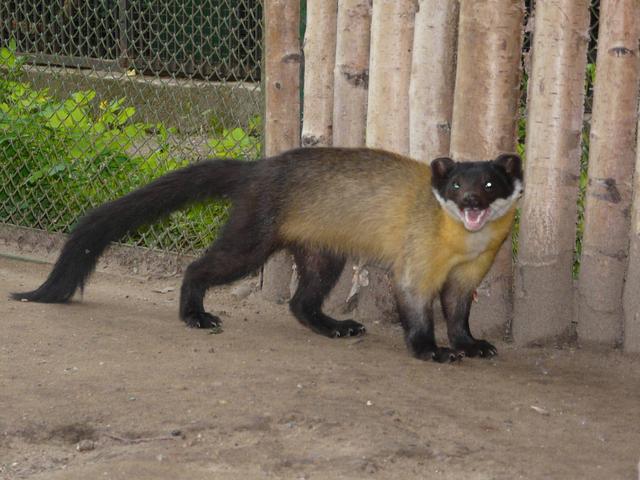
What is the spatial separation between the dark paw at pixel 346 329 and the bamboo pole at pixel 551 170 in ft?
2.61

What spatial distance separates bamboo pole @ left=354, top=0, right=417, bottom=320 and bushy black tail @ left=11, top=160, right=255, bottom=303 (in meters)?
0.89

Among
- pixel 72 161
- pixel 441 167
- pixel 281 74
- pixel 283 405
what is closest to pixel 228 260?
pixel 281 74

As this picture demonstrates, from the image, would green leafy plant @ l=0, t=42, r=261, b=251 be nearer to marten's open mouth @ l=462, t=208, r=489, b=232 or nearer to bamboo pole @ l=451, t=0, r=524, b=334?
bamboo pole @ l=451, t=0, r=524, b=334

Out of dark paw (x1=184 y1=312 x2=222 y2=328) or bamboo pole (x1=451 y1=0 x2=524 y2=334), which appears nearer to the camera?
bamboo pole (x1=451 y1=0 x2=524 y2=334)

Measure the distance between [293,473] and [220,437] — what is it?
0.43m

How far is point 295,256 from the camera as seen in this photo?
6.22 meters

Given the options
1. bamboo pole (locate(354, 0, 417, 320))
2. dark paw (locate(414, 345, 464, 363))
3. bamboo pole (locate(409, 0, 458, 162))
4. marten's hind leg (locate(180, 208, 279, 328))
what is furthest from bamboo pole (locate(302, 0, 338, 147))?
dark paw (locate(414, 345, 464, 363))

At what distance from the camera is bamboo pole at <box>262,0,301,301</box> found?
6285mm

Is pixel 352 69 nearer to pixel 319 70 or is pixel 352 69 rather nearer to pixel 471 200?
pixel 319 70

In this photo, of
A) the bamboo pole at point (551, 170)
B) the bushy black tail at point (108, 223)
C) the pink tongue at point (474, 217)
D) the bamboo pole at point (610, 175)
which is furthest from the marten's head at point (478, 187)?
the bushy black tail at point (108, 223)

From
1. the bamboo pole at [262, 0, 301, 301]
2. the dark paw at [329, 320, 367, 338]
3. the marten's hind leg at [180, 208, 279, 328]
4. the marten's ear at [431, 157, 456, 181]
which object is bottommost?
the dark paw at [329, 320, 367, 338]

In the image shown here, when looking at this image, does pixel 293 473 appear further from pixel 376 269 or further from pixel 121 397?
pixel 376 269

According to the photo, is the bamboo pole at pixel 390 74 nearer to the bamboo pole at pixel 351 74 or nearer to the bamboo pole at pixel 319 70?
the bamboo pole at pixel 351 74

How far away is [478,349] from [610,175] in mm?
1025
